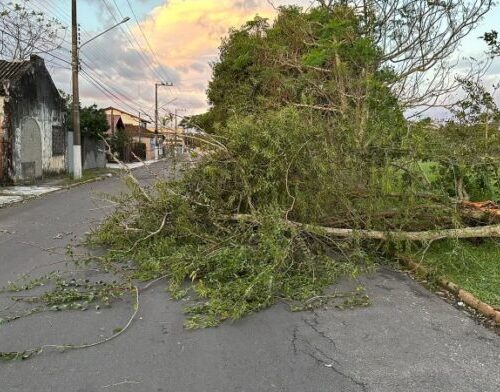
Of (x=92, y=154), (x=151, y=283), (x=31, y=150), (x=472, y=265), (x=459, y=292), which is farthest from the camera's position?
(x=92, y=154)

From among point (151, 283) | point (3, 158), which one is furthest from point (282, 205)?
point (3, 158)

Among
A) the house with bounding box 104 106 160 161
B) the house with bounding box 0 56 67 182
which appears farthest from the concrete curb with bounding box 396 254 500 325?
the house with bounding box 104 106 160 161

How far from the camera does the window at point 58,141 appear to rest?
2593 cm

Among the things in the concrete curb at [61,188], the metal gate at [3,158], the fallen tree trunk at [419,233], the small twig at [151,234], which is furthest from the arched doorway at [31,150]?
the fallen tree trunk at [419,233]

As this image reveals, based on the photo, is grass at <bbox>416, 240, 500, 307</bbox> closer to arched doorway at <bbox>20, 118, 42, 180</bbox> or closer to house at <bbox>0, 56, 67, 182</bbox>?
house at <bbox>0, 56, 67, 182</bbox>

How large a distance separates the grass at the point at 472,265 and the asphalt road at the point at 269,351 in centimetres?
55

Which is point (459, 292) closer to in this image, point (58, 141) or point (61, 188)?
point (61, 188)

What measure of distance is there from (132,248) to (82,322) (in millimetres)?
2487

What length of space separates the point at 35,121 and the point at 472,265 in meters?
20.9

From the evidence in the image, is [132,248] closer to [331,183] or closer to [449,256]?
[331,183]

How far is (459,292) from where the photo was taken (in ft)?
20.7

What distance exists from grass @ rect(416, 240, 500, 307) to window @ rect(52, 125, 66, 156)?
2192 cm

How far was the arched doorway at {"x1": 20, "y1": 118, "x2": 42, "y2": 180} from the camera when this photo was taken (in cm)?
2208

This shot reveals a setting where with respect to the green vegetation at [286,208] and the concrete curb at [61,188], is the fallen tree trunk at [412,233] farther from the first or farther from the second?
the concrete curb at [61,188]
